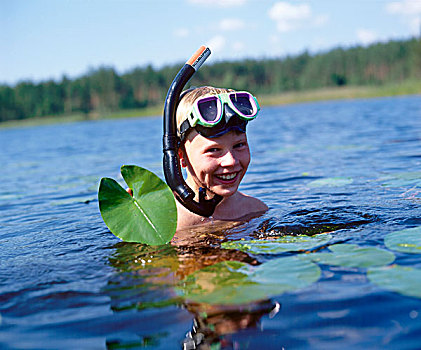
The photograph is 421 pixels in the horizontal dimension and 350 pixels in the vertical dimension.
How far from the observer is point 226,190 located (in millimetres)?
3793

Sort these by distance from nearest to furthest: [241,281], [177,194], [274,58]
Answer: [241,281] → [177,194] → [274,58]

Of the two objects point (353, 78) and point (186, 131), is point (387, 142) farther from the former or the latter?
point (353, 78)

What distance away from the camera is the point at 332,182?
20.2 feet

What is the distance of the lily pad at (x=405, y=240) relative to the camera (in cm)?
293

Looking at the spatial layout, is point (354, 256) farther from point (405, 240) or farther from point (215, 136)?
point (215, 136)

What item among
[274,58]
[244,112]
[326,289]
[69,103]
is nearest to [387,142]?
[244,112]

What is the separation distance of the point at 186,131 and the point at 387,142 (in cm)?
811

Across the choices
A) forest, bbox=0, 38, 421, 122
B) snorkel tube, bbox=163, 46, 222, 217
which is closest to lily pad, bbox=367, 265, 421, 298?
A: snorkel tube, bbox=163, 46, 222, 217

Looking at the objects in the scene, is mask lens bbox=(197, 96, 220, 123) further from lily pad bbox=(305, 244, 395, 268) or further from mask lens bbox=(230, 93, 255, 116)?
lily pad bbox=(305, 244, 395, 268)

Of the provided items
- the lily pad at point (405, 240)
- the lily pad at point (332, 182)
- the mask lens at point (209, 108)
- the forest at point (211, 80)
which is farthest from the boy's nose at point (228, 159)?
the forest at point (211, 80)

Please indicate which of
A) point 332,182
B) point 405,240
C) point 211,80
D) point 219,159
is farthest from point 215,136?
point 211,80

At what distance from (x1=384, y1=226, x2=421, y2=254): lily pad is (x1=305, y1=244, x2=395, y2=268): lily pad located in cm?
13

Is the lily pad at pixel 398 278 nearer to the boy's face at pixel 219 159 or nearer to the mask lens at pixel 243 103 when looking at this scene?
the boy's face at pixel 219 159

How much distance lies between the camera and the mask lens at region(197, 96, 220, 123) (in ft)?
11.8
